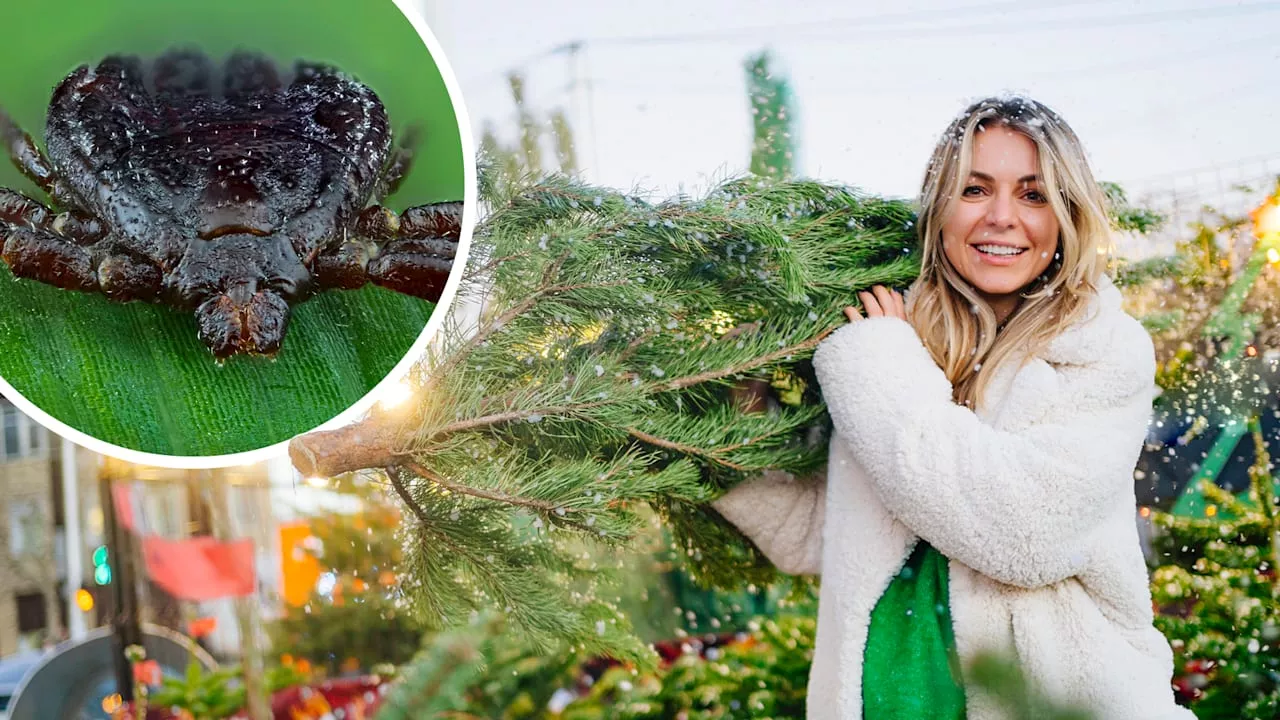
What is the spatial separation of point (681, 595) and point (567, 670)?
0.17 metres

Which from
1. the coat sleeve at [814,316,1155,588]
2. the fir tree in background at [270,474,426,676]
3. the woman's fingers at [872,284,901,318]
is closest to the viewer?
the coat sleeve at [814,316,1155,588]

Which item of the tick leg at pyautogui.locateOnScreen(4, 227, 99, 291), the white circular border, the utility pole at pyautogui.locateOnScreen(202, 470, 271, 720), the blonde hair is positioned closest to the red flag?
the utility pole at pyautogui.locateOnScreen(202, 470, 271, 720)

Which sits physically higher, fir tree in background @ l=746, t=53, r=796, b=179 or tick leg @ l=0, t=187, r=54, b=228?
fir tree in background @ l=746, t=53, r=796, b=179

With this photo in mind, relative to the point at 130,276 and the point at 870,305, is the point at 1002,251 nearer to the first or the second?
the point at 870,305

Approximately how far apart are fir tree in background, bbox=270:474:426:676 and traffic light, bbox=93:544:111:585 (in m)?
0.19

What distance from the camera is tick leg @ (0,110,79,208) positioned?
78 centimetres

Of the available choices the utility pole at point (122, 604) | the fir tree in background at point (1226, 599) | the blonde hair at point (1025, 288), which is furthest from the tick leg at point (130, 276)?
the fir tree in background at point (1226, 599)

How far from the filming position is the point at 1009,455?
2.39ft

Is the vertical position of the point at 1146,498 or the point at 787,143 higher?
the point at 787,143

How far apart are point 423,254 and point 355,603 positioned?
0.40 metres

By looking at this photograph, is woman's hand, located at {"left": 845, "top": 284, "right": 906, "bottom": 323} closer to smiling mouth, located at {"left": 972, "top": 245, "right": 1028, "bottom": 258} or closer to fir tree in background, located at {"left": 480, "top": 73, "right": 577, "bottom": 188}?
smiling mouth, located at {"left": 972, "top": 245, "right": 1028, "bottom": 258}

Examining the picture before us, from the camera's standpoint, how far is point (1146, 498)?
979 millimetres

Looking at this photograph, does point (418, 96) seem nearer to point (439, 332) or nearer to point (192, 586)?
point (439, 332)

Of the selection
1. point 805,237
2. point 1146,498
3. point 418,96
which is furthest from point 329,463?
point 1146,498
